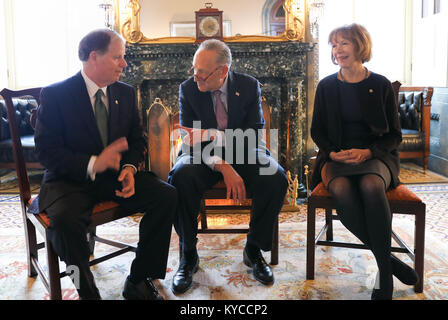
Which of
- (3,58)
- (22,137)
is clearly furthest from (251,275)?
(3,58)

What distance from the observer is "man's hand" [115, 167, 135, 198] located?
6.96ft

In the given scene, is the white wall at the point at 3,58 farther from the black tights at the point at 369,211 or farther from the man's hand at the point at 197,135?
the black tights at the point at 369,211

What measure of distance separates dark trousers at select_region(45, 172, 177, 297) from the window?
3642 millimetres

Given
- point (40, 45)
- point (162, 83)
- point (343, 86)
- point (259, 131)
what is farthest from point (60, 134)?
point (40, 45)

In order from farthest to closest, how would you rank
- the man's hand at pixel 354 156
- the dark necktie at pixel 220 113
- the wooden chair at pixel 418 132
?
the wooden chair at pixel 418 132, the dark necktie at pixel 220 113, the man's hand at pixel 354 156

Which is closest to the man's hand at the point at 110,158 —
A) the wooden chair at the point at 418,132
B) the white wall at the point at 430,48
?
the wooden chair at the point at 418,132

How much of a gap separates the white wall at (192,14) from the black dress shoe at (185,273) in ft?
8.06

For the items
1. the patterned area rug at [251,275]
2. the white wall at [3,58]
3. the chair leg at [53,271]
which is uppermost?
the white wall at [3,58]

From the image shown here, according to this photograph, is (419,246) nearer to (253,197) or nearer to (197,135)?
(253,197)

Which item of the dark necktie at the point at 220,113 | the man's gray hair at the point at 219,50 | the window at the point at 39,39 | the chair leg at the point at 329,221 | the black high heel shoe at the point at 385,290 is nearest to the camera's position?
the black high heel shoe at the point at 385,290

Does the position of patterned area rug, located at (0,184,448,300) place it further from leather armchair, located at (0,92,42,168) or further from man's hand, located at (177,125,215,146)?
leather armchair, located at (0,92,42,168)

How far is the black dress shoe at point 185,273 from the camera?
2.22m

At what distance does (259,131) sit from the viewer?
2580 mm

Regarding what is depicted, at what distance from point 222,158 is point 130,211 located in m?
0.63
